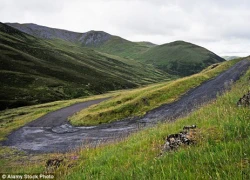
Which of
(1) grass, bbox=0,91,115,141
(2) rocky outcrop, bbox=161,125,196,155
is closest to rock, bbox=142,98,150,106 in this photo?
(1) grass, bbox=0,91,115,141

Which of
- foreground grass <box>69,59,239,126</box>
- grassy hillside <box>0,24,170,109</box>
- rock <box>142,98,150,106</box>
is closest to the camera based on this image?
foreground grass <box>69,59,239,126</box>

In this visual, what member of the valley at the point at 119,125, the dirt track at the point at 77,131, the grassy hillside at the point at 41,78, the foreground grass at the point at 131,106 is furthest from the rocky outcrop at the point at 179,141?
the grassy hillside at the point at 41,78

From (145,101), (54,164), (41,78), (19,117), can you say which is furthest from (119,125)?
(41,78)

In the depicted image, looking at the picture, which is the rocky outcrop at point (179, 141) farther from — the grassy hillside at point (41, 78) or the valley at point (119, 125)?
the grassy hillside at point (41, 78)

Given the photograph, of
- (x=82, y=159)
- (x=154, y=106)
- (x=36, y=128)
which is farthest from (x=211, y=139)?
(x=36, y=128)

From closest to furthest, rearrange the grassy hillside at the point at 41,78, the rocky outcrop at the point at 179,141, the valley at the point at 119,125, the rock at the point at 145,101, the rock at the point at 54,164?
the valley at the point at 119,125, the rocky outcrop at the point at 179,141, the rock at the point at 54,164, the rock at the point at 145,101, the grassy hillside at the point at 41,78

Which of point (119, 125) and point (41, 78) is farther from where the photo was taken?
point (41, 78)

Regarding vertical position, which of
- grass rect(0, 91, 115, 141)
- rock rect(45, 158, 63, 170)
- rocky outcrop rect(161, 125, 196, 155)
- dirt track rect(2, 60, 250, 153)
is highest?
rocky outcrop rect(161, 125, 196, 155)

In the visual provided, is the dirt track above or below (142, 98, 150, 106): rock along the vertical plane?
below

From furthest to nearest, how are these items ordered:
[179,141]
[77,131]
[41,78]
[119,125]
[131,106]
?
[41,78] < [131,106] < [77,131] < [119,125] < [179,141]

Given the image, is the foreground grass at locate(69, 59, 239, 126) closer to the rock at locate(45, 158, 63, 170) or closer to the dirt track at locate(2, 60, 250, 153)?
the dirt track at locate(2, 60, 250, 153)

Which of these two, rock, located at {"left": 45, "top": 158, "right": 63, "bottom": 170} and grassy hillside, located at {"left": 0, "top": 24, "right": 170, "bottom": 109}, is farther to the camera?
grassy hillside, located at {"left": 0, "top": 24, "right": 170, "bottom": 109}

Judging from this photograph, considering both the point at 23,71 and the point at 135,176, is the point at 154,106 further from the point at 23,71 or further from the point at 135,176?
the point at 23,71

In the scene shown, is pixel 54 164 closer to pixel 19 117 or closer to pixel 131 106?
pixel 131 106
